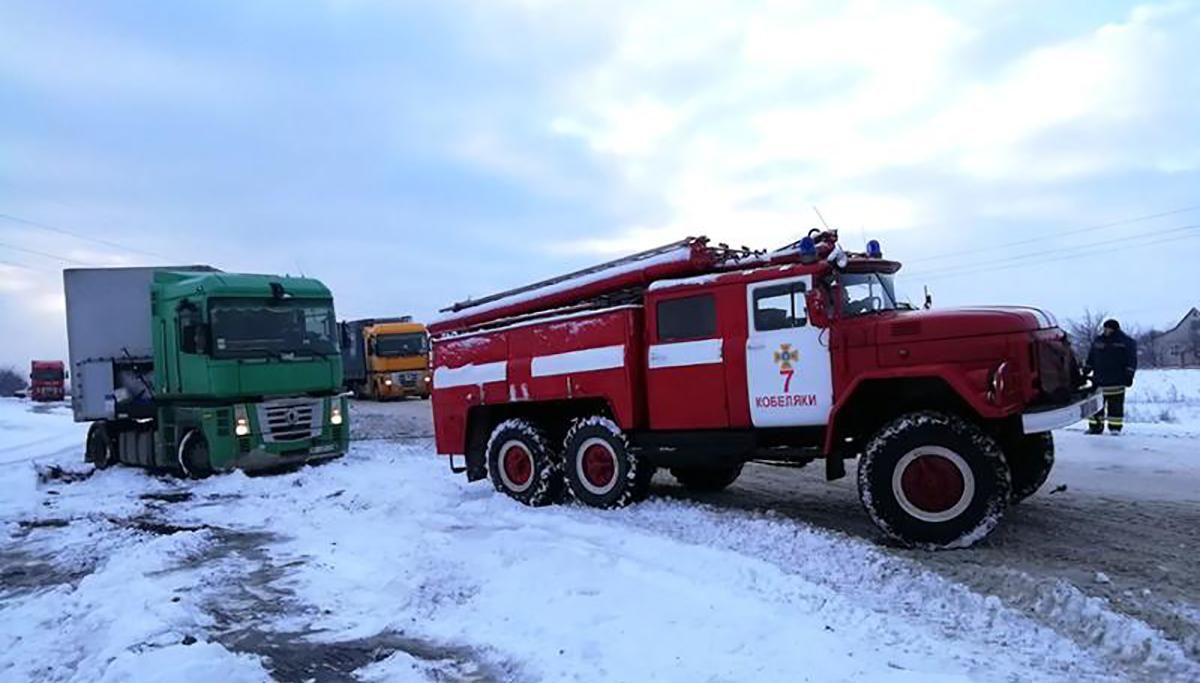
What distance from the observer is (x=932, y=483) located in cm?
696

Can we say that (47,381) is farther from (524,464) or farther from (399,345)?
(524,464)

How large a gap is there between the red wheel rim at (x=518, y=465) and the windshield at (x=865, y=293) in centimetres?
414

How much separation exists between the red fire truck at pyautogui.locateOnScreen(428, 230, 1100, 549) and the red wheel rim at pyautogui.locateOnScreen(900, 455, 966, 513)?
0.04 feet

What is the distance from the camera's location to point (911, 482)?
23.1 feet

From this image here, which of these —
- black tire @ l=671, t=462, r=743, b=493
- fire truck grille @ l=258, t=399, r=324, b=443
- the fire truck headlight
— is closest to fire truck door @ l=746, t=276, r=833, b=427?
the fire truck headlight

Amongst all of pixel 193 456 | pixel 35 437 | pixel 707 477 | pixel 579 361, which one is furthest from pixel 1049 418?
pixel 35 437

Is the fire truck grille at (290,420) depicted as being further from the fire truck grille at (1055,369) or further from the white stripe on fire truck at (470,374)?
the fire truck grille at (1055,369)

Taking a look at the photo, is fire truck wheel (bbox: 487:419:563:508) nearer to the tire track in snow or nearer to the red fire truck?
the red fire truck

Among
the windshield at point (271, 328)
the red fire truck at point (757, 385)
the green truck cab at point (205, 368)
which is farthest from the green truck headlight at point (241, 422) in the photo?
the red fire truck at point (757, 385)

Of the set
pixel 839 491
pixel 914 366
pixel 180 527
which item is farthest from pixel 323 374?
pixel 914 366

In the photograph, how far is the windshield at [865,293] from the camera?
7922 millimetres

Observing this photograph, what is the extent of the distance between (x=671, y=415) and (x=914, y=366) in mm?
2599

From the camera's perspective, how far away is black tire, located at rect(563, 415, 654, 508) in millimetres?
9164

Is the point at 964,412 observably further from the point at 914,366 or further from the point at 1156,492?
the point at 1156,492
